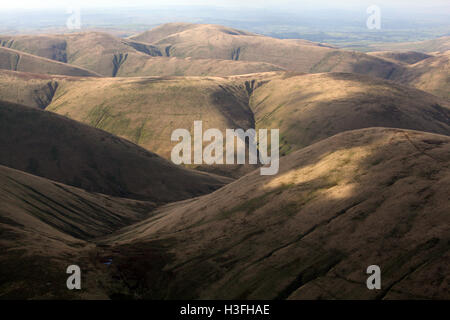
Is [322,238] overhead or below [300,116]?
overhead

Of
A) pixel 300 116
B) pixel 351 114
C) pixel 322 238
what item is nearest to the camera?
pixel 322 238

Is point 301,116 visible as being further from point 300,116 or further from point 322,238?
point 322,238

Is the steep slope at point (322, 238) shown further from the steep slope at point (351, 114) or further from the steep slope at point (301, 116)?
the steep slope at point (301, 116)

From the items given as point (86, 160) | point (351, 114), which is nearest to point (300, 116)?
point (351, 114)

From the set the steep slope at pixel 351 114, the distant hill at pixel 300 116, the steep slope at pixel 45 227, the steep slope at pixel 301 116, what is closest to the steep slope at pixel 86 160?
the steep slope at pixel 45 227

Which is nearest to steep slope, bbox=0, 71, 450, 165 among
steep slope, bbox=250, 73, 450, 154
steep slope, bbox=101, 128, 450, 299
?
steep slope, bbox=250, 73, 450, 154
